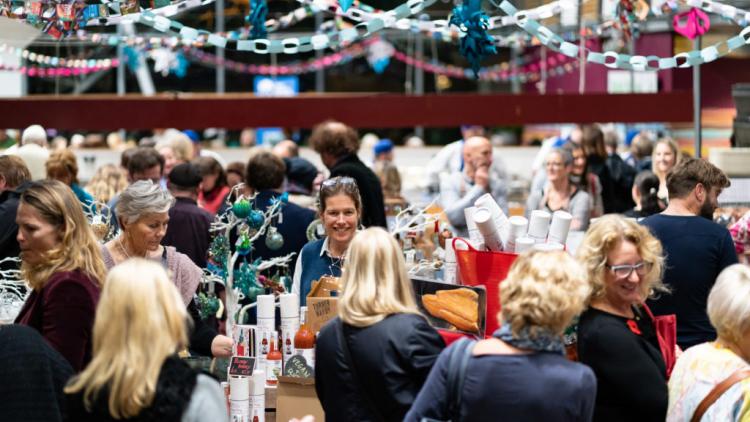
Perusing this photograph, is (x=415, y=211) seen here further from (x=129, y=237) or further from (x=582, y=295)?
(x=582, y=295)


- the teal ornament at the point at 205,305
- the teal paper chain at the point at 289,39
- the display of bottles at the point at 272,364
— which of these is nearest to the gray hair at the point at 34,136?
the teal paper chain at the point at 289,39

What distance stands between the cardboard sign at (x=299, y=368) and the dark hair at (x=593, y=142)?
5.22 m

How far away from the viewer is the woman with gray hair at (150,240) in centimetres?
435

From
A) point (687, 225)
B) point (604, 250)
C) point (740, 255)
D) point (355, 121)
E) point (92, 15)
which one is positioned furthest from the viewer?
point (355, 121)

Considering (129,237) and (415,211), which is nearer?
(129,237)

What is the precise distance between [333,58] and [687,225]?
44.0ft

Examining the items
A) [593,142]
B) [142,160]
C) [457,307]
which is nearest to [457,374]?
[457,307]

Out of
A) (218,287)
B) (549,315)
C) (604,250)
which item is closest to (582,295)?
(549,315)

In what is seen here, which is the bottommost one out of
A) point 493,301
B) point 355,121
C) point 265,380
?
point 265,380

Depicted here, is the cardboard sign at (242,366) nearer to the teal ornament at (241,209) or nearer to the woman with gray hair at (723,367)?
the teal ornament at (241,209)

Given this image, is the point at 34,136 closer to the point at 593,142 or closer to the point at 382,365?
the point at 593,142

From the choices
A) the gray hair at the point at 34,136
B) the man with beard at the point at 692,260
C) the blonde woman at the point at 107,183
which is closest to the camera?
the man with beard at the point at 692,260

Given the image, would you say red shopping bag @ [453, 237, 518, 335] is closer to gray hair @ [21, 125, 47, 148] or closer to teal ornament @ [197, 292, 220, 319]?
teal ornament @ [197, 292, 220, 319]

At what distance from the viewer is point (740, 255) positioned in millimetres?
6371
